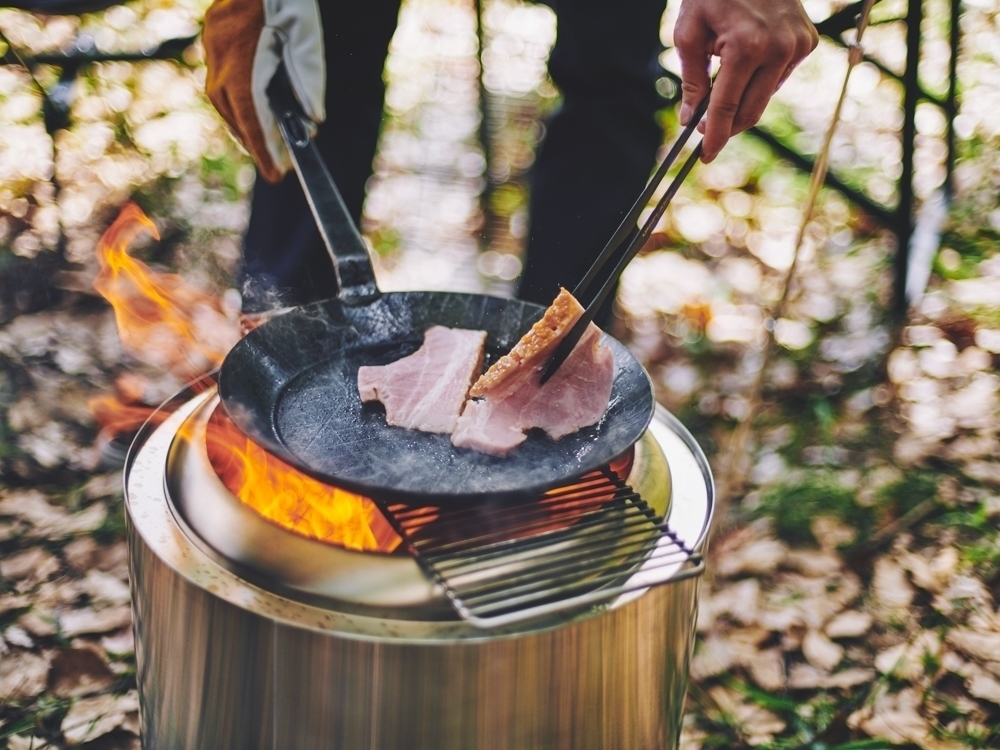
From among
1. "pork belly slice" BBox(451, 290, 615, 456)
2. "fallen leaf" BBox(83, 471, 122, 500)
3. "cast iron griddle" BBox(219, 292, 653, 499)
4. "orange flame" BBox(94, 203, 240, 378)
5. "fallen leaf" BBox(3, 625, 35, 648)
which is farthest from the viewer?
"fallen leaf" BBox(83, 471, 122, 500)

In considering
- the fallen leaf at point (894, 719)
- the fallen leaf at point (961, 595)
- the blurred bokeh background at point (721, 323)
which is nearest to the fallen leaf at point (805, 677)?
the blurred bokeh background at point (721, 323)

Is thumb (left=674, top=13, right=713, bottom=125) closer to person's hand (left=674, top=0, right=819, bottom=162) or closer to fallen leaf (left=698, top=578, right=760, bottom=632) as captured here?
person's hand (left=674, top=0, right=819, bottom=162)

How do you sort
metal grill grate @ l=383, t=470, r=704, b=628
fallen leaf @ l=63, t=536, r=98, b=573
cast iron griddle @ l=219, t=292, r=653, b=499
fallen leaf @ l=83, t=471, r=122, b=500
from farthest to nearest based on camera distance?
fallen leaf @ l=83, t=471, r=122, b=500 < fallen leaf @ l=63, t=536, r=98, b=573 < cast iron griddle @ l=219, t=292, r=653, b=499 < metal grill grate @ l=383, t=470, r=704, b=628

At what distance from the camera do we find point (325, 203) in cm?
206

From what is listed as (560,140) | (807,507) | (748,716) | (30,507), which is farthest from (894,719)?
(30,507)

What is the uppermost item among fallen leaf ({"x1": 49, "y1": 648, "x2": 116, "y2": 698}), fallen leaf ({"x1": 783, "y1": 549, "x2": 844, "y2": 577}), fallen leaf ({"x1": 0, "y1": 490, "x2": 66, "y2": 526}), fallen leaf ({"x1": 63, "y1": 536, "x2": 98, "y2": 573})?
fallen leaf ({"x1": 783, "y1": 549, "x2": 844, "y2": 577})

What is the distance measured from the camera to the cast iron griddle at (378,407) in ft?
4.99

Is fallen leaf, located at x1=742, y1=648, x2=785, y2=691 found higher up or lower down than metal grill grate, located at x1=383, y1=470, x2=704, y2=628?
lower down

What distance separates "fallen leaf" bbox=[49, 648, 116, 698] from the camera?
2.19 m

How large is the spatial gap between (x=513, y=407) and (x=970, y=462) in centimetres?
226

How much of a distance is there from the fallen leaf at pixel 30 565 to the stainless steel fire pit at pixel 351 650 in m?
1.17

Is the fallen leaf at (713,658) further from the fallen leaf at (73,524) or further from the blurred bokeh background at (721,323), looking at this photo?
the fallen leaf at (73,524)

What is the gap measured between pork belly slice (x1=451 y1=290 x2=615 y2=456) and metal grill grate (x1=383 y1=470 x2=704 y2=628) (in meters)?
0.19

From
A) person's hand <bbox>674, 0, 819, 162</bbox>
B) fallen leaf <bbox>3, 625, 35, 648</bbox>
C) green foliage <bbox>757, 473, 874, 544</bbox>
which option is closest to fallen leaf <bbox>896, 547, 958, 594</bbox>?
green foliage <bbox>757, 473, 874, 544</bbox>
